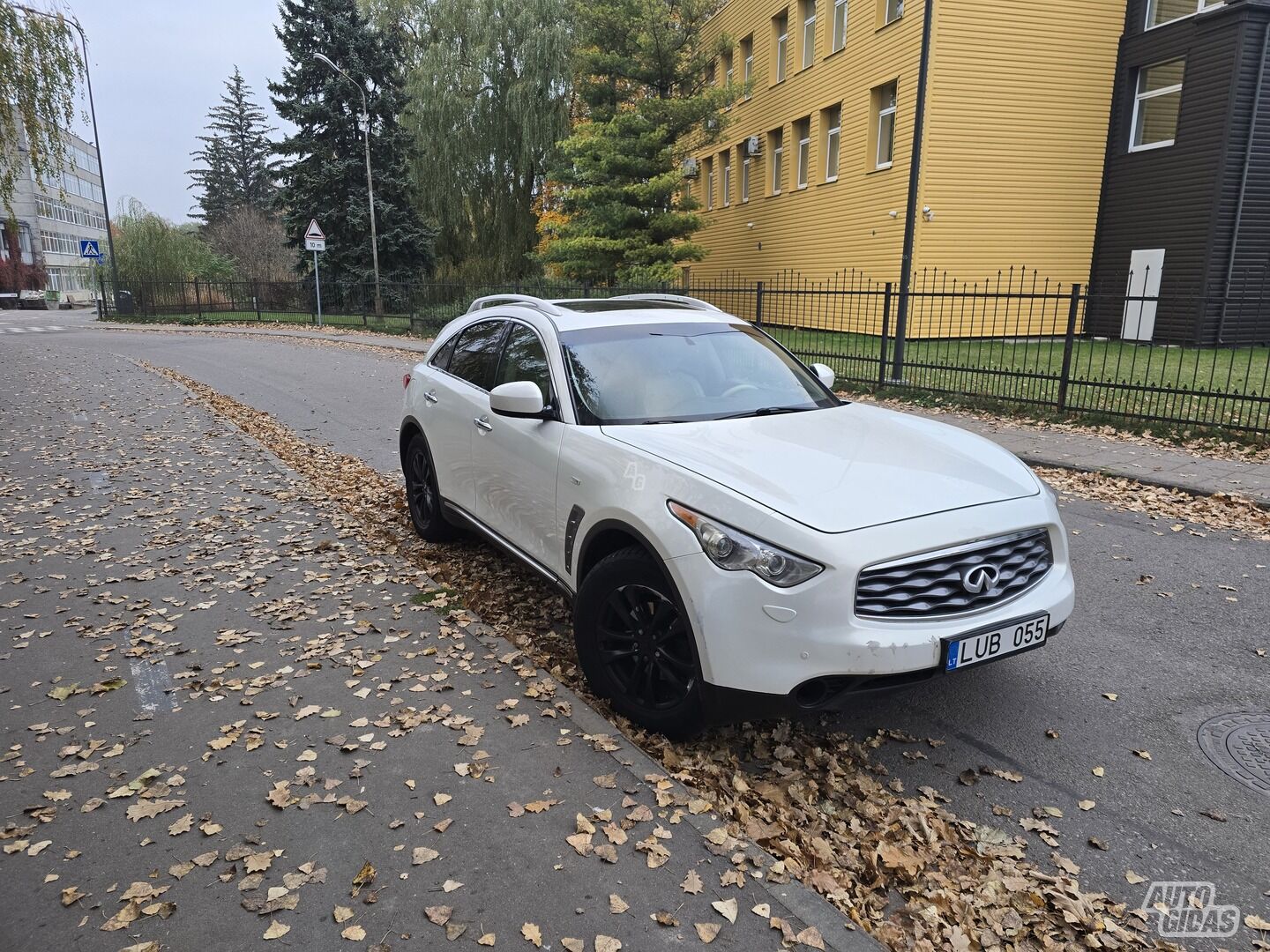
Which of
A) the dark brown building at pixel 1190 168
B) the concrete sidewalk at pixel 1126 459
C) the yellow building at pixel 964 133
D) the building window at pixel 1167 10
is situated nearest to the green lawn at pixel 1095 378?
A: the concrete sidewalk at pixel 1126 459

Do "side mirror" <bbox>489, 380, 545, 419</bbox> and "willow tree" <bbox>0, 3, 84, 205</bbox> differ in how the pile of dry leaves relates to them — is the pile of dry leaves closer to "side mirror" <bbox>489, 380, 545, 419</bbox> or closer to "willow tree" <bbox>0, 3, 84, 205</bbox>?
"side mirror" <bbox>489, 380, 545, 419</bbox>

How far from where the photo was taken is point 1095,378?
12047 millimetres

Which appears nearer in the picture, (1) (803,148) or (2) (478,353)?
(2) (478,353)

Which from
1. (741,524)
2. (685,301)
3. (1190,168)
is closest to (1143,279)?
(1190,168)

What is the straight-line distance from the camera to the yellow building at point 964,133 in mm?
18297

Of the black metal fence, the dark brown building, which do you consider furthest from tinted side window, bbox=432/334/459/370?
the dark brown building

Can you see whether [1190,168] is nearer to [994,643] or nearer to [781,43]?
[781,43]

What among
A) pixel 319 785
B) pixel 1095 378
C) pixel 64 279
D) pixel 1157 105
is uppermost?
pixel 1157 105

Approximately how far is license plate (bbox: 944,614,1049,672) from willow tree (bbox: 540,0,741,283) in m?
19.9

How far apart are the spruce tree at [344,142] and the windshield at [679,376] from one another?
29.0m

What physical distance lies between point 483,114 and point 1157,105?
2145cm

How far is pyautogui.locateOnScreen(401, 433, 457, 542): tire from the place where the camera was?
600 centimetres

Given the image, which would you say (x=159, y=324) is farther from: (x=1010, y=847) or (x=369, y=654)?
(x=1010, y=847)

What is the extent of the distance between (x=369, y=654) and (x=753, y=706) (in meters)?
2.25
